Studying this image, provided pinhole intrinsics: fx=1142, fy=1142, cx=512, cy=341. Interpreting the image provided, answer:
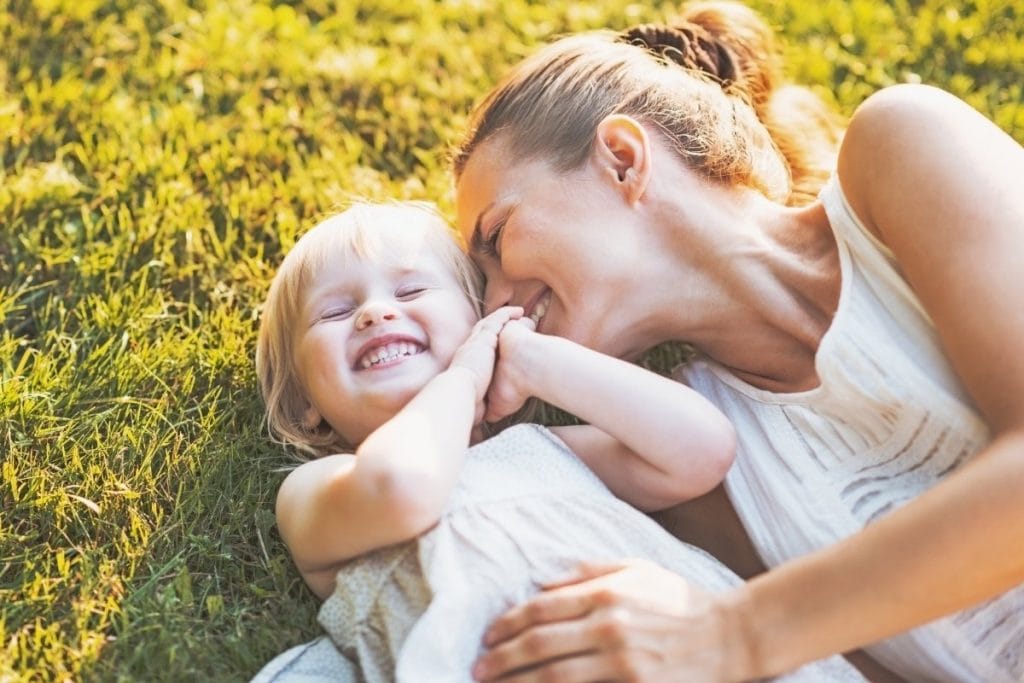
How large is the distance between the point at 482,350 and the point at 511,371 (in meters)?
0.08

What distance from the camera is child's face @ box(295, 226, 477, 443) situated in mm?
2658

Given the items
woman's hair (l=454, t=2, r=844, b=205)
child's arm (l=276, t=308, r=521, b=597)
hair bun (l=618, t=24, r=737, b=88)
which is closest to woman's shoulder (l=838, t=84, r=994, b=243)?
woman's hair (l=454, t=2, r=844, b=205)

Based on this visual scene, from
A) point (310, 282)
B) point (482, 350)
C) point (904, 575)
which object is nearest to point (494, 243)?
point (482, 350)

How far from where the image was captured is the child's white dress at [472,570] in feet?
7.39

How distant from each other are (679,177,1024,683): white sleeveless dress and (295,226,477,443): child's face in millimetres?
787

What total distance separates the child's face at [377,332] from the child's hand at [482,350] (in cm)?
9

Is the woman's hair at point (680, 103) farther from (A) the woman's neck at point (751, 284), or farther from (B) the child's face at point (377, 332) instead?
(B) the child's face at point (377, 332)

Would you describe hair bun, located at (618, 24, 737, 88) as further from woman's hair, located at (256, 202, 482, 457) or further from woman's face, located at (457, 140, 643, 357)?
woman's hair, located at (256, 202, 482, 457)

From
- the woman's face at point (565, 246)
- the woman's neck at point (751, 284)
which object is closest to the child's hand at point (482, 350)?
the woman's face at point (565, 246)

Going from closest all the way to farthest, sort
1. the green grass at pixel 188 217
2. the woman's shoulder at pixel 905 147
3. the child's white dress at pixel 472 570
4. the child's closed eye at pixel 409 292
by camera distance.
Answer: the child's white dress at pixel 472 570
the woman's shoulder at pixel 905 147
the green grass at pixel 188 217
the child's closed eye at pixel 409 292

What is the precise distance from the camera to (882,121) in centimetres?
249

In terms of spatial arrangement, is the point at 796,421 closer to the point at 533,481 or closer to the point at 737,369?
the point at 737,369

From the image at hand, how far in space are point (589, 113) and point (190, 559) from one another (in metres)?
1.44

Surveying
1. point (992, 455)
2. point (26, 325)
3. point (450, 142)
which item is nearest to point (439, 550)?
point (992, 455)
